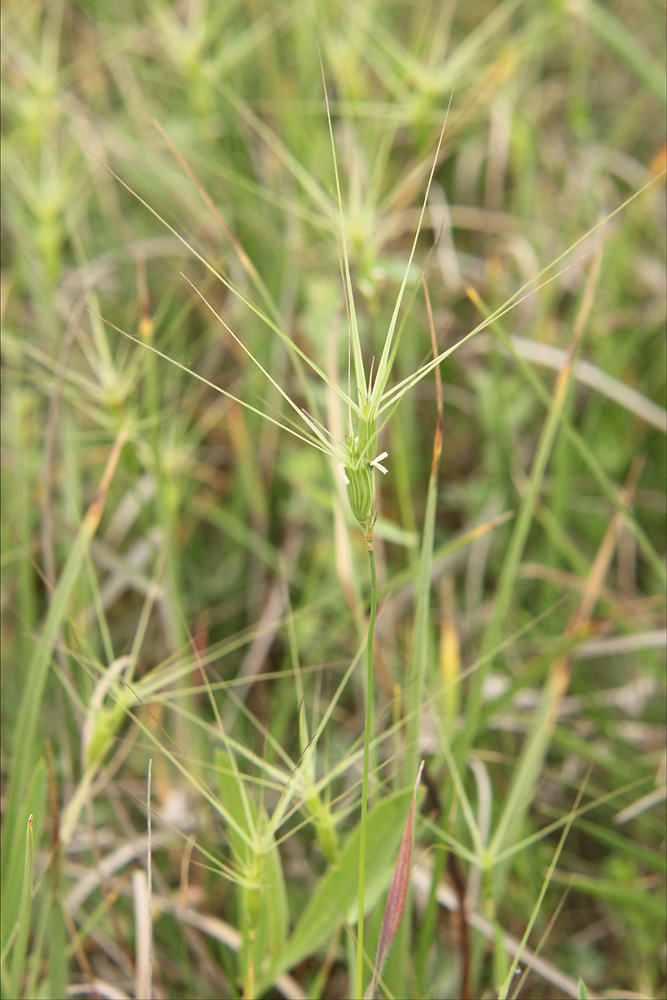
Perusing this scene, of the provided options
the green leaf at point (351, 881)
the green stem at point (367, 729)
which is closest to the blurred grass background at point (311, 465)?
the green leaf at point (351, 881)

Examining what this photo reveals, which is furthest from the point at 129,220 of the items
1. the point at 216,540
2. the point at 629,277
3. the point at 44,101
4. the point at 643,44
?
the point at 643,44

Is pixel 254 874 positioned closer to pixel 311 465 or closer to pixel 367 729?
pixel 367 729

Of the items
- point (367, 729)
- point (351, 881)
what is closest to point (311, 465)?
point (351, 881)

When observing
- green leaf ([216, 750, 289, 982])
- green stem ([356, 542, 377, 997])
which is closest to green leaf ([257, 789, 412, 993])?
green leaf ([216, 750, 289, 982])

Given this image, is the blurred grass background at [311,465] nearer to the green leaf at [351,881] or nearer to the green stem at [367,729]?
the green leaf at [351,881]

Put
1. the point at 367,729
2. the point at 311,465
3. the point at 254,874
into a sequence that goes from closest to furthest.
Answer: the point at 367,729
the point at 254,874
the point at 311,465

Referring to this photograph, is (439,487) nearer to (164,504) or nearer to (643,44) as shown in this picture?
(164,504)

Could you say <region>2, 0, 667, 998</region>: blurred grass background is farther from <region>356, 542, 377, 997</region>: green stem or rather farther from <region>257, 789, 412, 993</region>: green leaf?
<region>356, 542, 377, 997</region>: green stem

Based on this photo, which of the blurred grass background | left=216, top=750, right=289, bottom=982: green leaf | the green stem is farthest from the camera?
the blurred grass background
